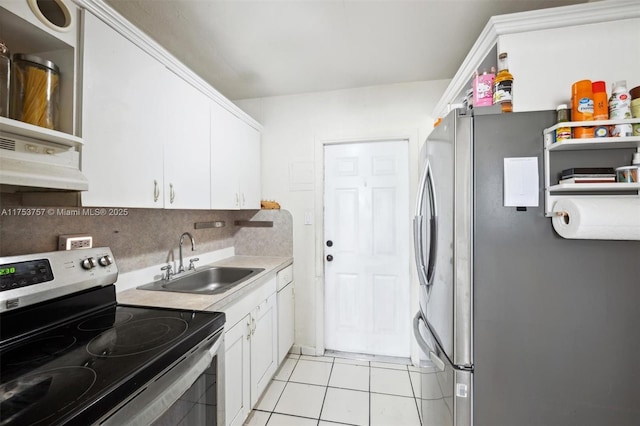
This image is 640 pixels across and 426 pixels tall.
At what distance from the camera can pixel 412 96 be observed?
2352mm

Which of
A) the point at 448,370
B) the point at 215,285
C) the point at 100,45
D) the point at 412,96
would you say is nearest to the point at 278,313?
the point at 215,285

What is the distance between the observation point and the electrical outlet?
1.18 metres

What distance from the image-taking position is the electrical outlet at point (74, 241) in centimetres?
118

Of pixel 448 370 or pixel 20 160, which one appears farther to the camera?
pixel 448 370

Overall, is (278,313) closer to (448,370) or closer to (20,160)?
(448,370)

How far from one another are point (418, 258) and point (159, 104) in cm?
167

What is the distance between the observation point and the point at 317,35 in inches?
67.3

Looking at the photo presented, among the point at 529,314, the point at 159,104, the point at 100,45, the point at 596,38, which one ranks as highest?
the point at 596,38

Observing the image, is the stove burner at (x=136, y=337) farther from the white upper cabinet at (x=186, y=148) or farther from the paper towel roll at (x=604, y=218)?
the paper towel roll at (x=604, y=218)

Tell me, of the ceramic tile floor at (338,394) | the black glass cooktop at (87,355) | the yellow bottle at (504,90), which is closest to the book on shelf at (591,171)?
the yellow bottle at (504,90)

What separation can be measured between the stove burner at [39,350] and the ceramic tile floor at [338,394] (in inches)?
50.1

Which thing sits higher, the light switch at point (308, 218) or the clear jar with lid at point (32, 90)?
the clear jar with lid at point (32, 90)

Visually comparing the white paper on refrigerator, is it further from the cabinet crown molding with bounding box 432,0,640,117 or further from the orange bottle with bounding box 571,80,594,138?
the cabinet crown molding with bounding box 432,0,640,117

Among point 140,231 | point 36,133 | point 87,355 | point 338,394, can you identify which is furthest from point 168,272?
point 338,394
